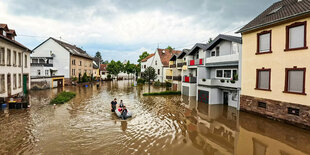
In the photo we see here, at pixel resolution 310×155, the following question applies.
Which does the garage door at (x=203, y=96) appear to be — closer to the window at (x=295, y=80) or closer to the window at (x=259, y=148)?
the window at (x=295, y=80)

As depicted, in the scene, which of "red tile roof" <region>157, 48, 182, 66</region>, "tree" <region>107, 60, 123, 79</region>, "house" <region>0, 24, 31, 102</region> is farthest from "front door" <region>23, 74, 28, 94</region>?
"tree" <region>107, 60, 123, 79</region>

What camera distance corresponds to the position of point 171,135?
1023cm

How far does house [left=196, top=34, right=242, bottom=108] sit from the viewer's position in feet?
56.1

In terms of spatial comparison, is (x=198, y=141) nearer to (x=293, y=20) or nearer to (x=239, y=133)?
(x=239, y=133)

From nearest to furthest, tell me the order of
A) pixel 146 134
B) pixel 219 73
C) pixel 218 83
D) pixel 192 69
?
pixel 146 134 < pixel 218 83 < pixel 219 73 < pixel 192 69

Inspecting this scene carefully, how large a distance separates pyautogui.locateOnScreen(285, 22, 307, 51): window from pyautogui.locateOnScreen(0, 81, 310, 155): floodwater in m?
6.08

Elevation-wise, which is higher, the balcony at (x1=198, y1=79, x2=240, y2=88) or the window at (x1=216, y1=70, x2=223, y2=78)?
the window at (x1=216, y1=70, x2=223, y2=78)

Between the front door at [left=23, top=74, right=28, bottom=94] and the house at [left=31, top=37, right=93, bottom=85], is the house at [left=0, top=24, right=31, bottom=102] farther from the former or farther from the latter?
the house at [left=31, top=37, right=93, bottom=85]

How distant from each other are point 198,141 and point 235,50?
12.4 meters

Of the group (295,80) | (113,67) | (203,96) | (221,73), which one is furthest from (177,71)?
(113,67)

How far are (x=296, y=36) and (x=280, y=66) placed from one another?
8.02 feet

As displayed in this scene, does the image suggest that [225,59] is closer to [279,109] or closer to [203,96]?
[203,96]

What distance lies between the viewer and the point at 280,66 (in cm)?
1269

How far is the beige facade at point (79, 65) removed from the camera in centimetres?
3962
